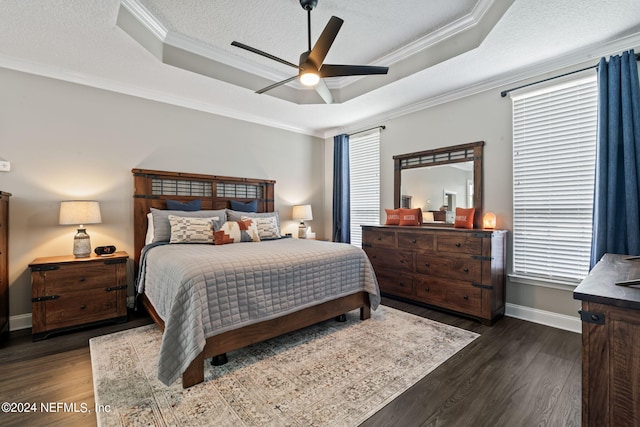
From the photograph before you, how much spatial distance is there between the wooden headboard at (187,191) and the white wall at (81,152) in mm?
105

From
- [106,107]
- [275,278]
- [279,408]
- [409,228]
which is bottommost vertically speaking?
[279,408]

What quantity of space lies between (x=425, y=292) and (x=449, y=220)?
1001mm

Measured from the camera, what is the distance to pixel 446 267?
3.25 m

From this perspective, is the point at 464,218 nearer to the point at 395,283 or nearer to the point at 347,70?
the point at 395,283

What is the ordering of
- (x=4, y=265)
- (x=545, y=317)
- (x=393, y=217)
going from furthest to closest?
1. (x=393, y=217)
2. (x=545, y=317)
3. (x=4, y=265)

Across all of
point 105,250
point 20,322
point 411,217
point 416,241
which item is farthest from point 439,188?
point 20,322

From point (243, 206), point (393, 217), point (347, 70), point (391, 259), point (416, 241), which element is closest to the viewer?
point (347, 70)

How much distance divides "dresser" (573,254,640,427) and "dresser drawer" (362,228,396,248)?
8.75ft

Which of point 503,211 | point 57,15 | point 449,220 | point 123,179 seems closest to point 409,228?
point 449,220

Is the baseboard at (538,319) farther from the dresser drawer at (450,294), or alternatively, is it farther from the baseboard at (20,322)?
the dresser drawer at (450,294)

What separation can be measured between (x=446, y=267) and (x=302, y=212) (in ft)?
8.03

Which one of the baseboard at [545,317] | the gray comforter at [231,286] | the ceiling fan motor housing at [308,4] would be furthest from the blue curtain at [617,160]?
the ceiling fan motor housing at [308,4]

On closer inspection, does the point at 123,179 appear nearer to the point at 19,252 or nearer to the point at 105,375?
the point at 19,252

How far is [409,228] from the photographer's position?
11.8ft
